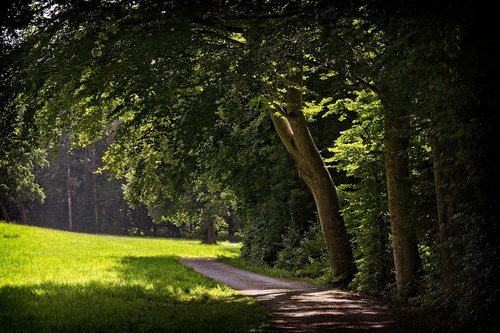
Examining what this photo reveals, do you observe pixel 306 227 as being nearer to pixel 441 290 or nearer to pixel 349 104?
pixel 349 104

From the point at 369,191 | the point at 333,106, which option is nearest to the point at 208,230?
the point at 333,106

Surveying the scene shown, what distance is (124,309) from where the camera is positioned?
10.4 meters

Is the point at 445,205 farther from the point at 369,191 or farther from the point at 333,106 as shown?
the point at 333,106

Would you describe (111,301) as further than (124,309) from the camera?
Yes

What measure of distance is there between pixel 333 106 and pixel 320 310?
23.4 feet

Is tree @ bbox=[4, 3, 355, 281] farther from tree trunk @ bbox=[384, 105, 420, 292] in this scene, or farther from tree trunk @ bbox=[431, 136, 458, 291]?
tree trunk @ bbox=[384, 105, 420, 292]

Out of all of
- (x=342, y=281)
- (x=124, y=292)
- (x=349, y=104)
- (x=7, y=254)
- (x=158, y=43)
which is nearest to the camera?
(x=158, y=43)

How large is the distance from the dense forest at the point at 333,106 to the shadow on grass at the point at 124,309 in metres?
3.17

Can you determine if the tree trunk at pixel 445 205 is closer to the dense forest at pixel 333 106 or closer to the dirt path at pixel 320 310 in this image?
the dense forest at pixel 333 106

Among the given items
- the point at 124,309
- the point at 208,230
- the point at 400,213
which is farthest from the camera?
the point at 208,230

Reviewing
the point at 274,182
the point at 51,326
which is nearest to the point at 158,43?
the point at 51,326

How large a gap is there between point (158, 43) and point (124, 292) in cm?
698

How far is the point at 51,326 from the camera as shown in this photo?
28.5ft

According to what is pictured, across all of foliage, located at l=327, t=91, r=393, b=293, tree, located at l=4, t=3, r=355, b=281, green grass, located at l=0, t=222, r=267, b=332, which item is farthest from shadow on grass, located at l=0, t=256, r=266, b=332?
foliage, located at l=327, t=91, r=393, b=293
